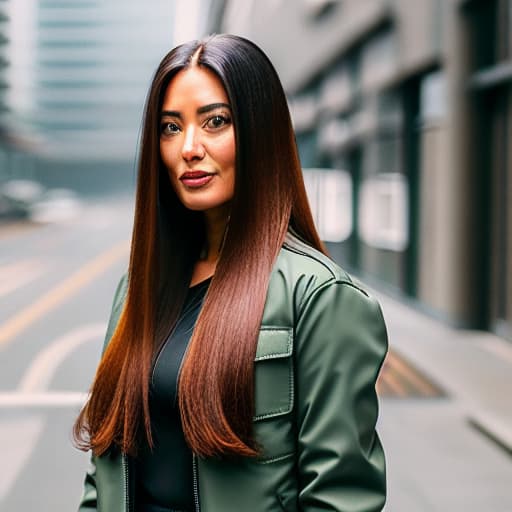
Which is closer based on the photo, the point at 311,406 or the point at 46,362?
the point at 311,406

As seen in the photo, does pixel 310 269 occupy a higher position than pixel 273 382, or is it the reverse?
pixel 310 269

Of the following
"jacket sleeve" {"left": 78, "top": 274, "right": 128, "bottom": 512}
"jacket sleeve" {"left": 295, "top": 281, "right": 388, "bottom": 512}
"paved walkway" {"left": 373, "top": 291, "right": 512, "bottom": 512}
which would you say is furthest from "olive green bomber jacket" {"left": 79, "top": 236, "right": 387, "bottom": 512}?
"paved walkway" {"left": 373, "top": 291, "right": 512, "bottom": 512}

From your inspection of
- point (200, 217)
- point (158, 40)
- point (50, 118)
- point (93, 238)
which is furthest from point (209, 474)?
point (158, 40)

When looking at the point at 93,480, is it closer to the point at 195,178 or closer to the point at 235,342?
the point at 235,342

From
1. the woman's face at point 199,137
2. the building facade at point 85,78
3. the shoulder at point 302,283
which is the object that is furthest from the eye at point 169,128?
the building facade at point 85,78

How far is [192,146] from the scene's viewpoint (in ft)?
5.04

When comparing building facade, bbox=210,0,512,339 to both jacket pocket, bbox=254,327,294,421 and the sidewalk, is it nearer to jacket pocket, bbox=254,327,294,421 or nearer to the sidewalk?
the sidewalk

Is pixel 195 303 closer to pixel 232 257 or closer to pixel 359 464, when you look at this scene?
pixel 232 257

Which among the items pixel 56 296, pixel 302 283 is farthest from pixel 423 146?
pixel 302 283

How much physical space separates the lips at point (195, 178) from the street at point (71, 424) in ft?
9.88

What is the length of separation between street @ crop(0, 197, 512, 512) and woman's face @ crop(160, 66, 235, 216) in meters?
3.00

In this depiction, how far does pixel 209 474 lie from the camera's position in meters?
1.48

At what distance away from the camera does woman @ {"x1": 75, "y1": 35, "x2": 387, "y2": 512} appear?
143cm

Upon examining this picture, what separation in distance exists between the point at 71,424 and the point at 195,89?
4575 mm
